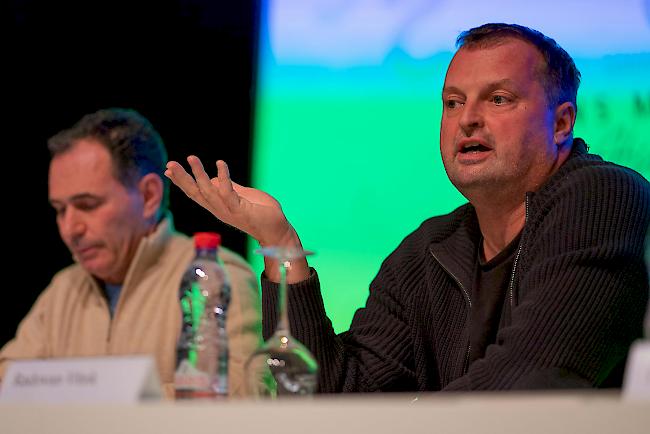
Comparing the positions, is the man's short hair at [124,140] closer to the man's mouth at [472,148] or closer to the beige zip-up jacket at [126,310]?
the beige zip-up jacket at [126,310]

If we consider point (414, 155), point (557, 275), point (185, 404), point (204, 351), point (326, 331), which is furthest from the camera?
point (414, 155)

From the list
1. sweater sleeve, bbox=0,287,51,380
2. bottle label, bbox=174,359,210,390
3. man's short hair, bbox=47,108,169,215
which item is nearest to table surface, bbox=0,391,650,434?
bottle label, bbox=174,359,210,390

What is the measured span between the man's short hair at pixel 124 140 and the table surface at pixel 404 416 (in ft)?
7.19

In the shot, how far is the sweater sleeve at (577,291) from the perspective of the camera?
149 centimetres

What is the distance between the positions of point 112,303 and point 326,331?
1.25m

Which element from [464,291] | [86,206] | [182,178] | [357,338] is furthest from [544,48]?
[86,206]

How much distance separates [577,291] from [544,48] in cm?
63

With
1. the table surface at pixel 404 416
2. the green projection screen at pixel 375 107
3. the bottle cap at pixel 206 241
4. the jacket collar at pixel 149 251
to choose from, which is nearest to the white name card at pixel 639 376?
the table surface at pixel 404 416

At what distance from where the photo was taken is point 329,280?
275cm

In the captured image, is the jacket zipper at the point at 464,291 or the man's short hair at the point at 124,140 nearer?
the jacket zipper at the point at 464,291

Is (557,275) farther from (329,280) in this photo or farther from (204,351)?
(329,280)

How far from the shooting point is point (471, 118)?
73.6 inches

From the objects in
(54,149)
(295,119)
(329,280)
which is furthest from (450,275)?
(54,149)

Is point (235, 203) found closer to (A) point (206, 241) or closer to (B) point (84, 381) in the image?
(A) point (206, 241)
